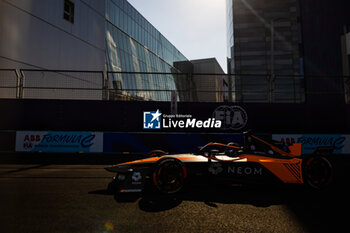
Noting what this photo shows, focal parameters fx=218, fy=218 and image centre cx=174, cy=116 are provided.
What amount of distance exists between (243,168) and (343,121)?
8172mm

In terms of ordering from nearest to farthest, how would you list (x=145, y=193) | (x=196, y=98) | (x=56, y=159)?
(x=145, y=193) → (x=56, y=159) → (x=196, y=98)

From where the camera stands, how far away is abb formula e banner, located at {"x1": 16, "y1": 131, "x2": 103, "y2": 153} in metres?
9.30

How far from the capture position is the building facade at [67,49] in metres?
→ 12.3

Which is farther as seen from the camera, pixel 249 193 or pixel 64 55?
pixel 64 55

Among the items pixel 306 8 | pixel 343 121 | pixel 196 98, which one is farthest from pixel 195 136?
pixel 306 8

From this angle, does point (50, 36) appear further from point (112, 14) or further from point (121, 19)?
point (121, 19)

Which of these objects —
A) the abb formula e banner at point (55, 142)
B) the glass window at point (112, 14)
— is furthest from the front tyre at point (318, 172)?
the glass window at point (112, 14)

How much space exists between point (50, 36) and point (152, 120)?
10601 mm

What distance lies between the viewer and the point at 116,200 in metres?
3.96

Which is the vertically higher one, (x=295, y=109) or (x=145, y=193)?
(x=295, y=109)

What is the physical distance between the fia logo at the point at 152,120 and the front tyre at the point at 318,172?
20.4ft

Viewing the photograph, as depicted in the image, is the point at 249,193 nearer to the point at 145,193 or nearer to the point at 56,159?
the point at 145,193

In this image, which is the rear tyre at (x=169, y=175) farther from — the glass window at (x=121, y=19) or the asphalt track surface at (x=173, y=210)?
the glass window at (x=121, y=19)

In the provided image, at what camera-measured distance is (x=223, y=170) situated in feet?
14.8
